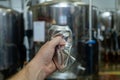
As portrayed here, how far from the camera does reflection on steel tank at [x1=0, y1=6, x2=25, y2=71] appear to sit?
2779 mm

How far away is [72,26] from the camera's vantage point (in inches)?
95.0

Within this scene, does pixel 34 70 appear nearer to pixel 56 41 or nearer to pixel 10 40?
pixel 56 41

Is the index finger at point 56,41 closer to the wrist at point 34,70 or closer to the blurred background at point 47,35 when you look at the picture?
the wrist at point 34,70

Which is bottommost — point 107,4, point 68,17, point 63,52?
point 63,52

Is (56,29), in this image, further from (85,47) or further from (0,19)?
(0,19)

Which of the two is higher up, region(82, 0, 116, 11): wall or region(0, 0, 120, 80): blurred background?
region(82, 0, 116, 11): wall

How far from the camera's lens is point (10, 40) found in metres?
2.90

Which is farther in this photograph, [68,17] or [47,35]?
[68,17]

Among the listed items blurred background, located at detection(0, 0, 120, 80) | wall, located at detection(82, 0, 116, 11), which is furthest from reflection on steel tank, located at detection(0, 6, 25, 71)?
wall, located at detection(82, 0, 116, 11)

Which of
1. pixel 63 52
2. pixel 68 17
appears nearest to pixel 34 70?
pixel 63 52

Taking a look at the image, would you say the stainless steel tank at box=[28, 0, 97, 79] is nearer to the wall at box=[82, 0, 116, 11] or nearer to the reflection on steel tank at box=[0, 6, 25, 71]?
the reflection on steel tank at box=[0, 6, 25, 71]

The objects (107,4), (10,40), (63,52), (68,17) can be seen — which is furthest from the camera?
(107,4)

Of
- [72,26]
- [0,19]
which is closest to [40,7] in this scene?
[72,26]

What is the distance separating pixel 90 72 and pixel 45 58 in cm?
155
